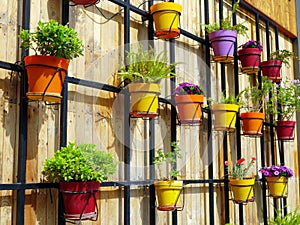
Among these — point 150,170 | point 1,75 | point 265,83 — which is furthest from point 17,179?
point 265,83

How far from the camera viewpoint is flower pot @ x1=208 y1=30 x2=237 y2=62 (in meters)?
3.16

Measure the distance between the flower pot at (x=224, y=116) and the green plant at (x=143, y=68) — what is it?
0.71 meters

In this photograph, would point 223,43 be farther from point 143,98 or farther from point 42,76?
point 42,76

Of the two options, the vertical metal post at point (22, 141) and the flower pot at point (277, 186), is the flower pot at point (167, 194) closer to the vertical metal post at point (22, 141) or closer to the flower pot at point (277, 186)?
the vertical metal post at point (22, 141)

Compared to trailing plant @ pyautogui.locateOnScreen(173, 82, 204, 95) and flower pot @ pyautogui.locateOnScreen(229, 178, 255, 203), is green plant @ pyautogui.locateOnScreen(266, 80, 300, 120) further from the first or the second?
trailing plant @ pyautogui.locateOnScreen(173, 82, 204, 95)

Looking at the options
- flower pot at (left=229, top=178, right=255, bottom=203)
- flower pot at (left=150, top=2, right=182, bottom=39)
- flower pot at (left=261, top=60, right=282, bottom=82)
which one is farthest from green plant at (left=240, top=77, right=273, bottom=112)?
flower pot at (left=150, top=2, right=182, bottom=39)

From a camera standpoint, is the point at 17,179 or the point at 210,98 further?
the point at 210,98

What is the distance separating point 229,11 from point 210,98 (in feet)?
3.05

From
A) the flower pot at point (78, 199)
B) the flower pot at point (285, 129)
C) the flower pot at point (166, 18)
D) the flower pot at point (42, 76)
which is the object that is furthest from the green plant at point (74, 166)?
the flower pot at point (285, 129)

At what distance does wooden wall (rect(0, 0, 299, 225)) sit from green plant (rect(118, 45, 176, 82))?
0.08m

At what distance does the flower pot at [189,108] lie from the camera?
2713mm

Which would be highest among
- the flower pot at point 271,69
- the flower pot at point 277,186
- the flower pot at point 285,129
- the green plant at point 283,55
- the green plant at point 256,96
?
the green plant at point 283,55

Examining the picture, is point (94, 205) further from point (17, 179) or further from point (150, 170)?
point (150, 170)

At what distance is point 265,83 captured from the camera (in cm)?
373
